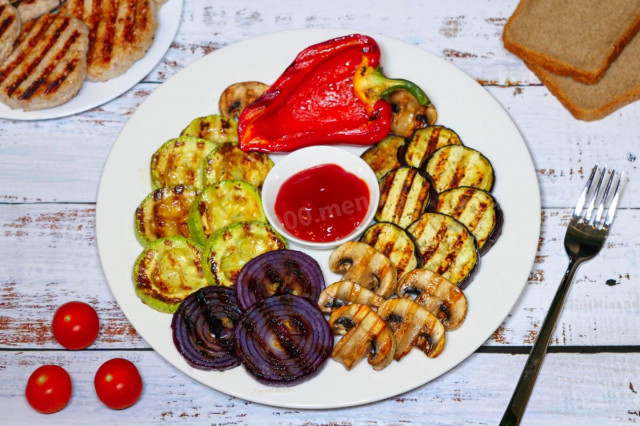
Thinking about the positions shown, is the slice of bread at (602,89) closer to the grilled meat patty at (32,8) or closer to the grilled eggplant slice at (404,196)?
the grilled eggplant slice at (404,196)

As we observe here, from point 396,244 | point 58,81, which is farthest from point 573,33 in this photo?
point 58,81

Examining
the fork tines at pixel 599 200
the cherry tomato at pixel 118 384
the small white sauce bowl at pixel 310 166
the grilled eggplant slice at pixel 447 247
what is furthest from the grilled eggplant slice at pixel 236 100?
the fork tines at pixel 599 200

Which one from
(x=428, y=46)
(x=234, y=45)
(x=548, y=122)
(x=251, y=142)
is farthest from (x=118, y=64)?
(x=548, y=122)

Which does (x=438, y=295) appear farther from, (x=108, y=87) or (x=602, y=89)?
(x=108, y=87)

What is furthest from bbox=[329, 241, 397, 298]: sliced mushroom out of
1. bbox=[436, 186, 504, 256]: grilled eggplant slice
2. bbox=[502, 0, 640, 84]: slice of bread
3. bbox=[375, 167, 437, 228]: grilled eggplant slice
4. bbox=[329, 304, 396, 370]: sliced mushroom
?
bbox=[502, 0, 640, 84]: slice of bread

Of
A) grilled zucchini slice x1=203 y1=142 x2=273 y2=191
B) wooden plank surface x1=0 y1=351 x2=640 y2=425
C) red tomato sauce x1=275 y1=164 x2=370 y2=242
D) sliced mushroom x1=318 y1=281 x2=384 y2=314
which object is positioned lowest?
wooden plank surface x1=0 y1=351 x2=640 y2=425

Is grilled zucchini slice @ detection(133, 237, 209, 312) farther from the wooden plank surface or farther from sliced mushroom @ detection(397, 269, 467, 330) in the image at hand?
sliced mushroom @ detection(397, 269, 467, 330)

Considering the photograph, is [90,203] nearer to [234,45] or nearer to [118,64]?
[118,64]
